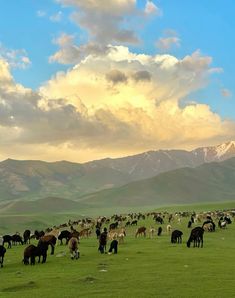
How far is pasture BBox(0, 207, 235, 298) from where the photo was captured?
23.0 metres

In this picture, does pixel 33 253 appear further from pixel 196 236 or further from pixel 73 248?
pixel 196 236

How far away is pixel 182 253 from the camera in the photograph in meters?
37.7

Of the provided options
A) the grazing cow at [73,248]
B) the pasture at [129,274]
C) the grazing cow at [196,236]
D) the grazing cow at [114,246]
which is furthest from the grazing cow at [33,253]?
the grazing cow at [196,236]

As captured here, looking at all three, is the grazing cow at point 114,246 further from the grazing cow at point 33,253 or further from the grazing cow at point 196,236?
the grazing cow at point 196,236

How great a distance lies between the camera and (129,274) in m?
28.2

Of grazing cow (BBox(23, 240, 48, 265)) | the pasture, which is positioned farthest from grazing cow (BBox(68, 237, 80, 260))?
grazing cow (BBox(23, 240, 48, 265))

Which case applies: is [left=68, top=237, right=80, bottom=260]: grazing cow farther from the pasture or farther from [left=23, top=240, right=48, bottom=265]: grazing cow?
[left=23, top=240, right=48, bottom=265]: grazing cow

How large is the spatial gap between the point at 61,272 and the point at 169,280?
309 inches

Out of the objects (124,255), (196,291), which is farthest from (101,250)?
(196,291)

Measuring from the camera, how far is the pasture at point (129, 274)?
23.0 metres

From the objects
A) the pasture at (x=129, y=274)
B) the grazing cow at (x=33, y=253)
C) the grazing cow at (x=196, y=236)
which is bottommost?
the pasture at (x=129, y=274)

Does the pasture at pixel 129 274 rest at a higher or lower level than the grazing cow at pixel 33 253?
lower

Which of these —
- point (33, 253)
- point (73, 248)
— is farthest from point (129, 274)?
point (73, 248)

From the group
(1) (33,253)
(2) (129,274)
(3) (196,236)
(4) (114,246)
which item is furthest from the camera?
(3) (196,236)
